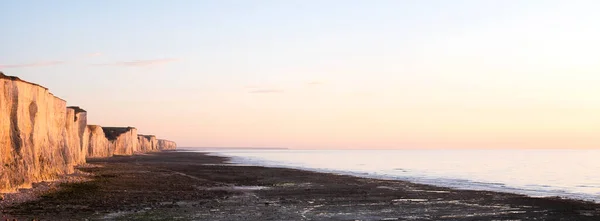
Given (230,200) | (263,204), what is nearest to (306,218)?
(263,204)

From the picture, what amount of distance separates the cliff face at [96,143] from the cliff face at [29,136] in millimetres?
41672

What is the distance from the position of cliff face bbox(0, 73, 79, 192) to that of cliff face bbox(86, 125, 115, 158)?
137ft

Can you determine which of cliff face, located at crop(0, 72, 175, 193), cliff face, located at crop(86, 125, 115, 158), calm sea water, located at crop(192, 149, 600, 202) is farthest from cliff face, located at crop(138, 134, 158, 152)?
cliff face, located at crop(0, 72, 175, 193)

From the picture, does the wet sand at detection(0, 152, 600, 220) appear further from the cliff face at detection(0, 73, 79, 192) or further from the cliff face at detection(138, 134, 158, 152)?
the cliff face at detection(138, 134, 158, 152)

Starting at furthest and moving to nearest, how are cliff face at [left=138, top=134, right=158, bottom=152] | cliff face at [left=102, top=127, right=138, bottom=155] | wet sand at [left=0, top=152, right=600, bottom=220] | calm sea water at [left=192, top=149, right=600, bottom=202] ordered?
cliff face at [left=138, top=134, right=158, bottom=152] < cliff face at [left=102, top=127, right=138, bottom=155] < calm sea water at [left=192, top=149, right=600, bottom=202] < wet sand at [left=0, top=152, right=600, bottom=220]

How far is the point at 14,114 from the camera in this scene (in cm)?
3000

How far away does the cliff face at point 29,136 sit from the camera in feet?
92.2

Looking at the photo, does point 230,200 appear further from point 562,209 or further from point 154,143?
point 154,143

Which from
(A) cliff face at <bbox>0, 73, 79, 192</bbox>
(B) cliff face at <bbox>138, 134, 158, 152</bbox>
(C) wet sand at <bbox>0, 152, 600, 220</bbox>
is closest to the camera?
(C) wet sand at <bbox>0, 152, 600, 220</bbox>

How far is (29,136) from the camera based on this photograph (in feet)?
107

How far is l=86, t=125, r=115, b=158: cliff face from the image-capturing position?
83.4m

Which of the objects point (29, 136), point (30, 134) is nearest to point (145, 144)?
point (30, 134)

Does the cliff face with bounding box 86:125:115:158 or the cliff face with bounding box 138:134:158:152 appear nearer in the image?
the cliff face with bounding box 86:125:115:158

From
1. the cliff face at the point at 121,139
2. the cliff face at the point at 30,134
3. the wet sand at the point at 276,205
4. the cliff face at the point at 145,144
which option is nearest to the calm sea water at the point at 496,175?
the wet sand at the point at 276,205
